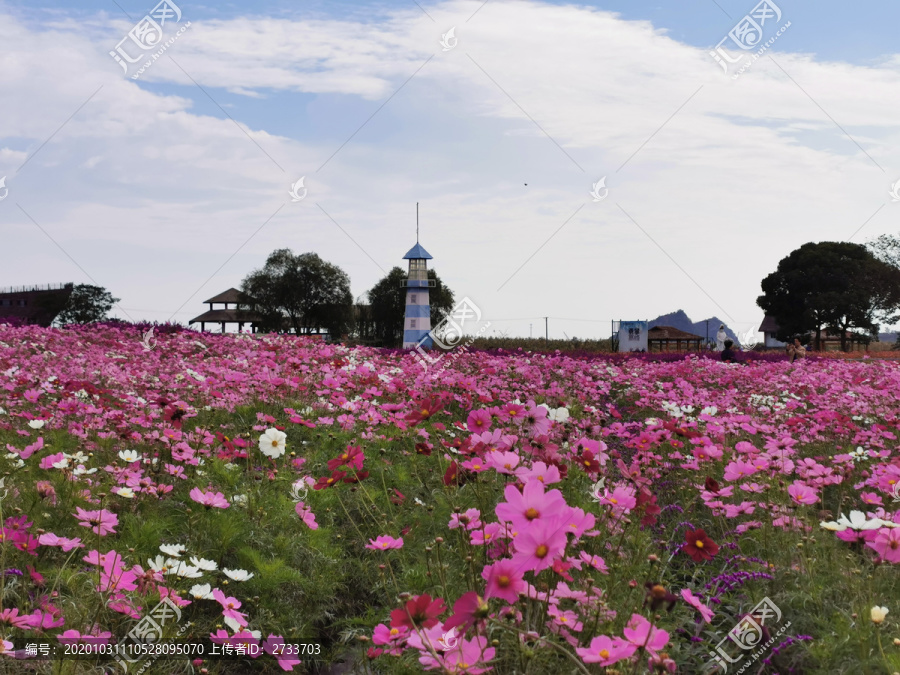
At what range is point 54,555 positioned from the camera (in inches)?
130

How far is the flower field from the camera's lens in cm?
197

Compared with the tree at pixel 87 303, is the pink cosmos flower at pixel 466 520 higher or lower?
lower

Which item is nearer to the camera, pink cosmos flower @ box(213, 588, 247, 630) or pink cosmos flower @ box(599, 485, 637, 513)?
pink cosmos flower @ box(599, 485, 637, 513)

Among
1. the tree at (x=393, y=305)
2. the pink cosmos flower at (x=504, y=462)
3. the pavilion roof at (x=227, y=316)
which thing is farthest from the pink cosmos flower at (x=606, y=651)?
the pavilion roof at (x=227, y=316)

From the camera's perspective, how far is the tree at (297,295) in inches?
1693

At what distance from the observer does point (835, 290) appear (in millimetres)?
42000

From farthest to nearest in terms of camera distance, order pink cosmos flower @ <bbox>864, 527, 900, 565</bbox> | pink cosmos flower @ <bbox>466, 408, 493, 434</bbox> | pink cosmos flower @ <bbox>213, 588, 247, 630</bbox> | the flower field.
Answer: pink cosmos flower @ <bbox>466, 408, 493, 434</bbox>
pink cosmos flower @ <bbox>213, 588, 247, 630</bbox>
pink cosmos flower @ <bbox>864, 527, 900, 565</bbox>
the flower field

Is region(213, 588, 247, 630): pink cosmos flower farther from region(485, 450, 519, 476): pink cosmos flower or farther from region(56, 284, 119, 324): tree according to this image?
region(56, 284, 119, 324): tree

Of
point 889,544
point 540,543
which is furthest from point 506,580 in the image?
point 889,544

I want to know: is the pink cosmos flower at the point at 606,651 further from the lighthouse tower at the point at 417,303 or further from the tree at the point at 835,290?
the tree at the point at 835,290

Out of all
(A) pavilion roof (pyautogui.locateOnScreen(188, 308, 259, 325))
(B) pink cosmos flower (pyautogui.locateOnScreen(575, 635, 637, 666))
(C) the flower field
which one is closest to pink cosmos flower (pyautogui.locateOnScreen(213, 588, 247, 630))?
(C) the flower field

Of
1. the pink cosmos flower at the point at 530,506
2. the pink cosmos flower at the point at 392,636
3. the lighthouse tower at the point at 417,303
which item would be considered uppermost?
the lighthouse tower at the point at 417,303

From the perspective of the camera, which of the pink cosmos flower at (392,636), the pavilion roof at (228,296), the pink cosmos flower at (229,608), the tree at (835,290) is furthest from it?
the pavilion roof at (228,296)

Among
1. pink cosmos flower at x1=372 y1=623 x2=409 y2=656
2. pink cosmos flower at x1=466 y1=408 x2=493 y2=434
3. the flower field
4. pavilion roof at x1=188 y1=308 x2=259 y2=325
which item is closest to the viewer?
pink cosmos flower at x1=372 y1=623 x2=409 y2=656
